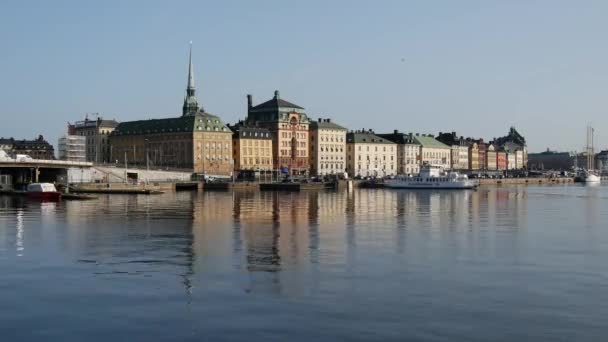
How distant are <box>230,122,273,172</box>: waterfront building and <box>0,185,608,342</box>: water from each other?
440 feet

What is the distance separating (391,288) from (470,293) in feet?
9.52

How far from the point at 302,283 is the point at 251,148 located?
161588mm

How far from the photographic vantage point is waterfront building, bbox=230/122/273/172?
622 feet

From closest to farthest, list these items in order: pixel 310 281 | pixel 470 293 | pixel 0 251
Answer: pixel 470 293 → pixel 310 281 → pixel 0 251

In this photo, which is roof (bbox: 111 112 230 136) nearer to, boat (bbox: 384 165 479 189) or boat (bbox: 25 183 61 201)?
boat (bbox: 384 165 479 189)

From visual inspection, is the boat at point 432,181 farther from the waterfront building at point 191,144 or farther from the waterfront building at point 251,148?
the waterfront building at point 191,144

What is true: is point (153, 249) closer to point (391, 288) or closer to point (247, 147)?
point (391, 288)

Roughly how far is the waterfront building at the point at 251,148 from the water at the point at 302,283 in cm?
13424

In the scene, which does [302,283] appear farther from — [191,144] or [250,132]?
[250,132]

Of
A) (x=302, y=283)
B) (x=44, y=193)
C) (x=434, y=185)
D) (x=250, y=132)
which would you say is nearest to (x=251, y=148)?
(x=250, y=132)

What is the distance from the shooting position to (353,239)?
A: 4634 centimetres

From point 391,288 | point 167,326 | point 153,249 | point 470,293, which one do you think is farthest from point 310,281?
point 153,249

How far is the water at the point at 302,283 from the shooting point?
23172 millimetres

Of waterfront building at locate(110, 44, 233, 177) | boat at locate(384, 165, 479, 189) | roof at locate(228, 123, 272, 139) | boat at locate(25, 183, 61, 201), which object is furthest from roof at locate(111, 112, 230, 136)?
boat at locate(25, 183, 61, 201)
